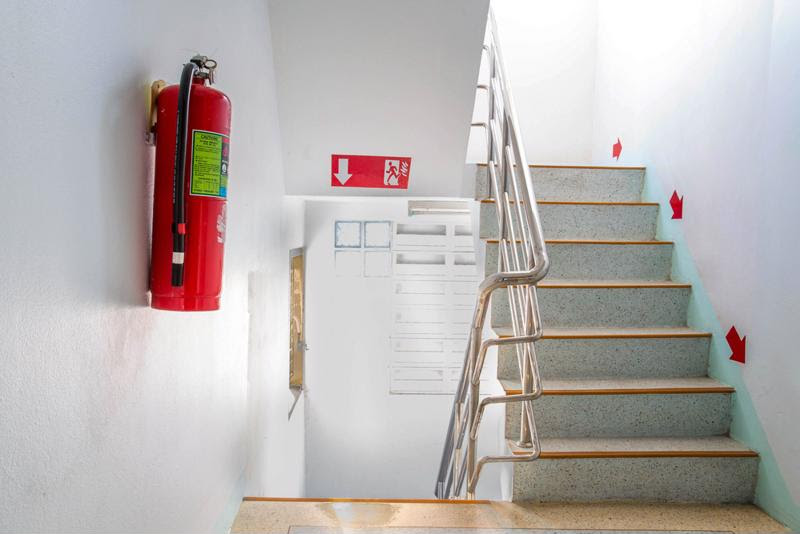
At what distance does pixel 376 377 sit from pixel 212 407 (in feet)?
9.77

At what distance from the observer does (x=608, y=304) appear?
9.29ft

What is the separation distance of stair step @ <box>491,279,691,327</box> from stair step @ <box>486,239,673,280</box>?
8.4 inches

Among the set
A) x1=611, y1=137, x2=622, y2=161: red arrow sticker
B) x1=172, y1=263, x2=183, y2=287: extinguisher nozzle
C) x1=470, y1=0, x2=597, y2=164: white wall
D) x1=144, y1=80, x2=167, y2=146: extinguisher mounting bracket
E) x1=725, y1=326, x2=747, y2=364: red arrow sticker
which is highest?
x1=470, y1=0, x2=597, y2=164: white wall

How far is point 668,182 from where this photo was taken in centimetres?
321

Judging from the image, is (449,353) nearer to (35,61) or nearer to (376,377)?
(376,377)

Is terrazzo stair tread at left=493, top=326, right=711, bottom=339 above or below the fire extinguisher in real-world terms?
below

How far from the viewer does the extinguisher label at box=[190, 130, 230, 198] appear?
110 centimetres

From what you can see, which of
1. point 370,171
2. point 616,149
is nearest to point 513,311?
point 370,171

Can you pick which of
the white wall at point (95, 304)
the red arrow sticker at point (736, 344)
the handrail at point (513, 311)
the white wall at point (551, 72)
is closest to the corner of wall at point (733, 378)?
the red arrow sticker at point (736, 344)

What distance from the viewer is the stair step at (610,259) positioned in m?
3.04

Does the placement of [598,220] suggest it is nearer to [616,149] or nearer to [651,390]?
[616,149]

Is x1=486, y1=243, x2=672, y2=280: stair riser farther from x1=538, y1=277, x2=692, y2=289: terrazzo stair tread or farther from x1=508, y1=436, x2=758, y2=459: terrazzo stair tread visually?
x1=508, y1=436, x2=758, y2=459: terrazzo stair tread

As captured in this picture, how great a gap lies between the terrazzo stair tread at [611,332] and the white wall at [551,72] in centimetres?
203

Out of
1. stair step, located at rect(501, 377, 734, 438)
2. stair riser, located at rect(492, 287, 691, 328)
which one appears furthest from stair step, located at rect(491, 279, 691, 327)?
stair step, located at rect(501, 377, 734, 438)
